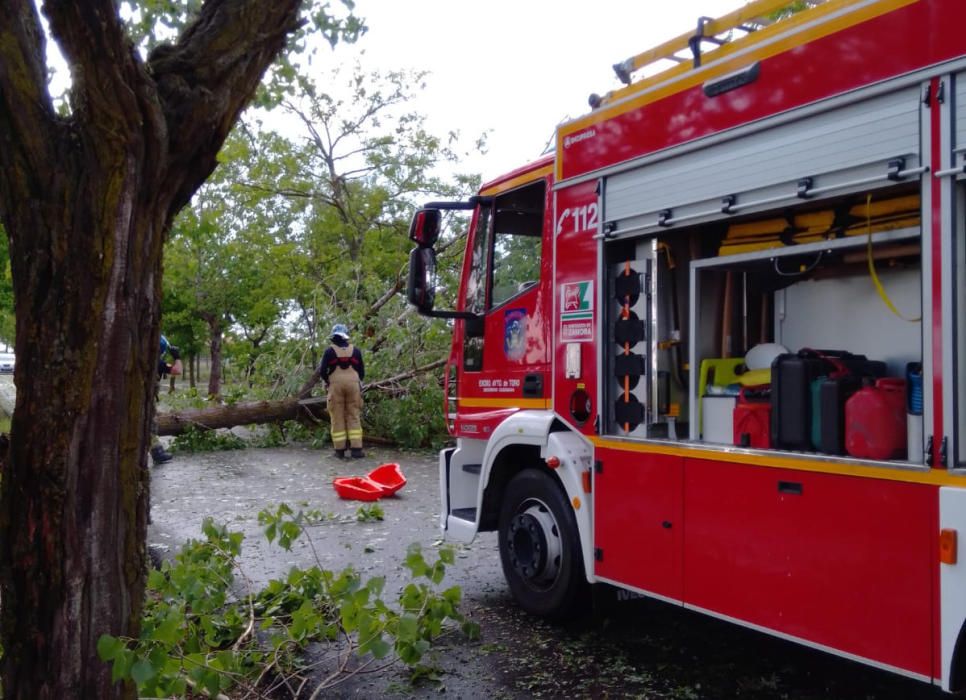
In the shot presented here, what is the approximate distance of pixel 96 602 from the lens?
3424 millimetres

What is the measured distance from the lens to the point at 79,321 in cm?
326

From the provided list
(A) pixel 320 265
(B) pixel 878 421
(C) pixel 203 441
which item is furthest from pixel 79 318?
(A) pixel 320 265

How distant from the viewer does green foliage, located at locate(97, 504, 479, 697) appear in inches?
136

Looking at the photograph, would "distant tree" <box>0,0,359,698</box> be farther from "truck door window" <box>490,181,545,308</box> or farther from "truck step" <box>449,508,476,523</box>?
"truck step" <box>449,508,476,523</box>

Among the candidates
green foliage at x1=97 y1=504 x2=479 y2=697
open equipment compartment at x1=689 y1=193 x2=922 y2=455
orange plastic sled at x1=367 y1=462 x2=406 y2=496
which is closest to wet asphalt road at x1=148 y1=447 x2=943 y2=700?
green foliage at x1=97 y1=504 x2=479 y2=697

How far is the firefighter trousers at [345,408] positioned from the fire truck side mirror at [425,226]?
794 cm

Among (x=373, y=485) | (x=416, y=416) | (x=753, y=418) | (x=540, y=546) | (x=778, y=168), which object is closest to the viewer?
(x=778, y=168)

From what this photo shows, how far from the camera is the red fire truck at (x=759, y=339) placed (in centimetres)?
321

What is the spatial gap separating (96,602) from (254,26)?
2425 mm

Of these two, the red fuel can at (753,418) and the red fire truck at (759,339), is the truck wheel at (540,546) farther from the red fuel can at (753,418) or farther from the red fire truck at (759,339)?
the red fuel can at (753,418)

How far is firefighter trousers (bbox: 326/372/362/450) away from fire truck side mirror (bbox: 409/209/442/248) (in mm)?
7941

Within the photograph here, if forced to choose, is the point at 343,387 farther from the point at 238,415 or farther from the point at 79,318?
the point at 79,318

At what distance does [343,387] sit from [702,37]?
385 inches

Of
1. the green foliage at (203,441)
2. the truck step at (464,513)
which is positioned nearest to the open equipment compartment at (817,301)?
the truck step at (464,513)
